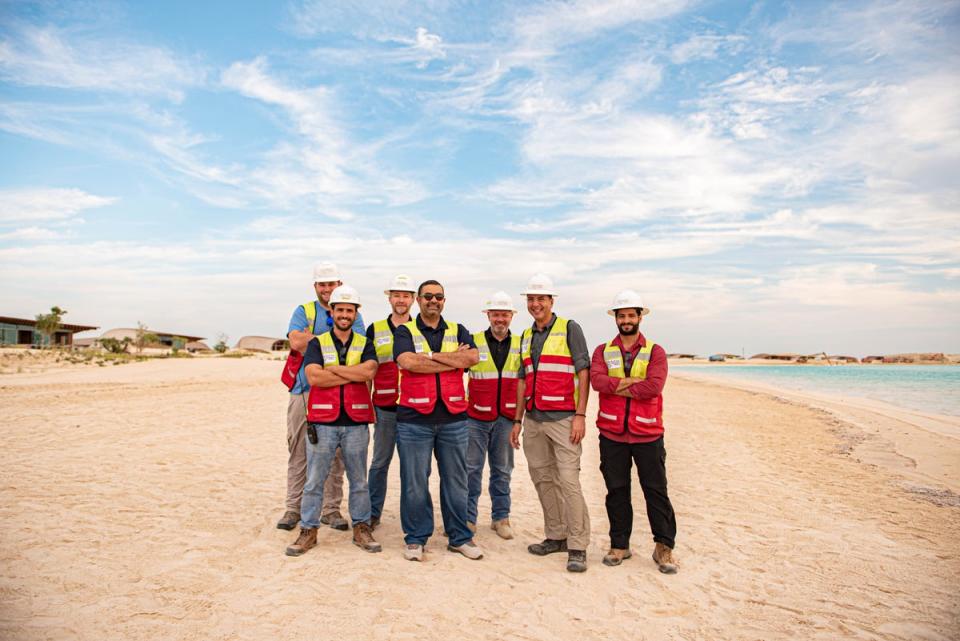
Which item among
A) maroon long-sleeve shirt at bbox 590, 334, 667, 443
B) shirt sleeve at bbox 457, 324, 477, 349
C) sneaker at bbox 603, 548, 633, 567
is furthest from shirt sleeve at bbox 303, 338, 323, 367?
sneaker at bbox 603, 548, 633, 567

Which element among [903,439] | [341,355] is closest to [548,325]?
[341,355]

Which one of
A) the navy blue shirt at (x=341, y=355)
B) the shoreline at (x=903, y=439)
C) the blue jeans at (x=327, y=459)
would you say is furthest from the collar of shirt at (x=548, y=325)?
the shoreline at (x=903, y=439)

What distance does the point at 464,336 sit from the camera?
561 centimetres

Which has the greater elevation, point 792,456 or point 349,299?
point 349,299

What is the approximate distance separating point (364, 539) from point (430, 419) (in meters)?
1.35

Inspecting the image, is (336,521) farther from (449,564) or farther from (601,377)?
(601,377)

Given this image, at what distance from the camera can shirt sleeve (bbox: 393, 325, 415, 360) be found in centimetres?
539

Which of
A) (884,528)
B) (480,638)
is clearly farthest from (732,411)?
(480,638)

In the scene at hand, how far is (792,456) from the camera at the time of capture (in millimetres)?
11414

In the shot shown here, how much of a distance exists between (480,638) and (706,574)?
7.60 feet

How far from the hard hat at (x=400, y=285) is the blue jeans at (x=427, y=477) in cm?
127

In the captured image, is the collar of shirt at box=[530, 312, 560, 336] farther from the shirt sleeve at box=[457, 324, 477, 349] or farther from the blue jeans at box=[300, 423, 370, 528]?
the blue jeans at box=[300, 423, 370, 528]

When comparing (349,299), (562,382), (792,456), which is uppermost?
(349,299)

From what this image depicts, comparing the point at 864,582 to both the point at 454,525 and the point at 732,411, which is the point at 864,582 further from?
the point at 732,411
